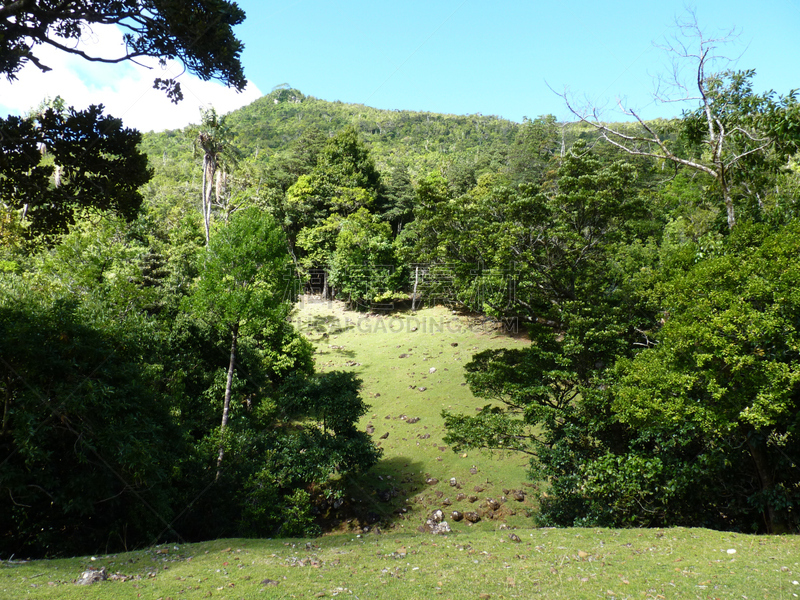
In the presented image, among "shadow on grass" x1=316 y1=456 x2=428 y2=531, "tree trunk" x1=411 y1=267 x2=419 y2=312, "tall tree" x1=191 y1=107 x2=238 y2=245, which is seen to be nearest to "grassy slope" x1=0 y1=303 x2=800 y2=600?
"shadow on grass" x1=316 y1=456 x2=428 y2=531

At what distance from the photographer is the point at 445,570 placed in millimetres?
6504

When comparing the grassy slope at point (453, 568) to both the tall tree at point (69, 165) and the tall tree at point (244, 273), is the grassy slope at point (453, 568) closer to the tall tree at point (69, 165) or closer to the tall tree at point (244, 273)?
the tall tree at point (69, 165)

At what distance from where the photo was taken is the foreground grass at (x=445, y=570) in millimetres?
5480

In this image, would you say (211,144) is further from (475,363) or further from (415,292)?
(415,292)

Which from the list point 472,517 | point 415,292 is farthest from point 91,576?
point 415,292

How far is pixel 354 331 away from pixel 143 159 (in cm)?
2616

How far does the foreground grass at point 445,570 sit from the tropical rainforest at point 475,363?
6.46 feet

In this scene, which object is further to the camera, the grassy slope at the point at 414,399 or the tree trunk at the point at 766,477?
the grassy slope at the point at 414,399

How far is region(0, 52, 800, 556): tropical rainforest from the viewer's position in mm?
7586

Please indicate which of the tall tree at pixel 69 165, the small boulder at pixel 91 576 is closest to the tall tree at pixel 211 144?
the tall tree at pixel 69 165

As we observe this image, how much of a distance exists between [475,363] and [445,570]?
894cm

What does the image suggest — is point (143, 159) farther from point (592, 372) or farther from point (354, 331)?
point (354, 331)

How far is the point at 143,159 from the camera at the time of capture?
23.3 feet

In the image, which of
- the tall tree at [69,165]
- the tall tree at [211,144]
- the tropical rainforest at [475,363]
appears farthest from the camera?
the tall tree at [211,144]
